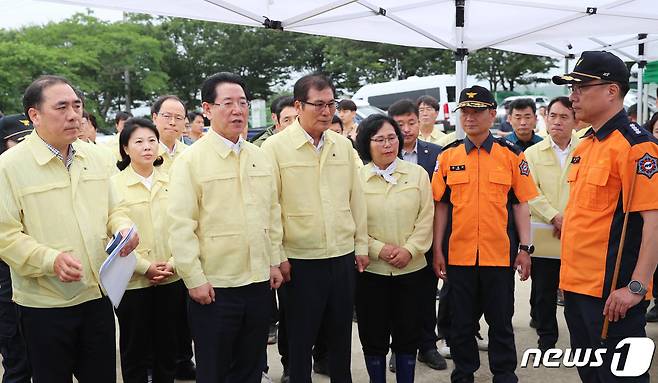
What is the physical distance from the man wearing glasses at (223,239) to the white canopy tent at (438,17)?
2.26 m

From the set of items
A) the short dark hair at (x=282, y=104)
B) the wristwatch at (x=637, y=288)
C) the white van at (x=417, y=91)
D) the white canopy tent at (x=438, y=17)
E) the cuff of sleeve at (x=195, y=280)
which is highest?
the white van at (x=417, y=91)

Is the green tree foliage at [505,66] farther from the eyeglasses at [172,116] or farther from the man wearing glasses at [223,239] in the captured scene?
the man wearing glasses at [223,239]

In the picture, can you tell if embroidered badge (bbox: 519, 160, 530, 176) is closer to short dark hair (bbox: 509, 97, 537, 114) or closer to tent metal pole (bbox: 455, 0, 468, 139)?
short dark hair (bbox: 509, 97, 537, 114)

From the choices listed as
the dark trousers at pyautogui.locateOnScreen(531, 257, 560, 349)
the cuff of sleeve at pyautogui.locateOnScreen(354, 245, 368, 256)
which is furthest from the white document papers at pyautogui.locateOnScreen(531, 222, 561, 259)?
the cuff of sleeve at pyautogui.locateOnScreen(354, 245, 368, 256)

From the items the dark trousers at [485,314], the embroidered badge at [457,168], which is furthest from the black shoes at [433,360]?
the embroidered badge at [457,168]

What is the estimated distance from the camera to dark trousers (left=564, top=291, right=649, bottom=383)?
98.5 inches

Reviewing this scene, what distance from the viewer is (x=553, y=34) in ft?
19.2

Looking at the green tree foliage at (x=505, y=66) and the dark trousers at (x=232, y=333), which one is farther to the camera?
the green tree foliage at (x=505, y=66)

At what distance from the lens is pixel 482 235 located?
3291 mm

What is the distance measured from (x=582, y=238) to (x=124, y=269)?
7.04 feet

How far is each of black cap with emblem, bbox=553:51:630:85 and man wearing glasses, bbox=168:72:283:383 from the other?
1.59m

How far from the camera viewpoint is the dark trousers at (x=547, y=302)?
4152mm

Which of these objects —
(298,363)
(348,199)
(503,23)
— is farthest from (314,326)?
(503,23)

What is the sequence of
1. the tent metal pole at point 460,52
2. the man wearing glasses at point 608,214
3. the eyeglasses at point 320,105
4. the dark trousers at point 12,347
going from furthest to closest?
1. the tent metal pole at point 460,52
2. the dark trousers at point 12,347
3. the eyeglasses at point 320,105
4. the man wearing glasses at point 608,214
